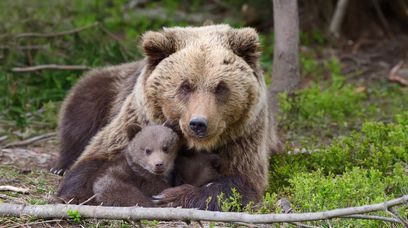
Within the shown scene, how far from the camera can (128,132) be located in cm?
650

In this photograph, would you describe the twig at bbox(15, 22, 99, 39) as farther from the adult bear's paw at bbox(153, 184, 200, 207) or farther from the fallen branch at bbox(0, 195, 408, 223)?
the fallen branch at bbox(0, 195, 408, 223)

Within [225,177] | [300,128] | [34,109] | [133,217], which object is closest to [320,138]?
[300,128]

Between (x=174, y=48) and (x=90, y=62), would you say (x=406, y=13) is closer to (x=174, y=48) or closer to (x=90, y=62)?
(x=90, y=62)

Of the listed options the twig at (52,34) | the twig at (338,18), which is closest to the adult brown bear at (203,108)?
the twig at (52,34)

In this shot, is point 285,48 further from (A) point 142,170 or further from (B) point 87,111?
(A) point 142,170

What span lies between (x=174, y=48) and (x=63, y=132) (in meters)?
2.03

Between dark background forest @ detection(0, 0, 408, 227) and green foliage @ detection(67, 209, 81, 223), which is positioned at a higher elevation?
green foliage @ detection(67, 209, 81, 223)

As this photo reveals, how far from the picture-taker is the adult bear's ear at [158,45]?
21.0ft

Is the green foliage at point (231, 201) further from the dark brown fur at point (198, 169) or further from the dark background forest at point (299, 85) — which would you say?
the dark brown fur at point (198, 169)

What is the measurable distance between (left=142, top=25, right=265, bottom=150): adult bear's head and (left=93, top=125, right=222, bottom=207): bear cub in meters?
0.15

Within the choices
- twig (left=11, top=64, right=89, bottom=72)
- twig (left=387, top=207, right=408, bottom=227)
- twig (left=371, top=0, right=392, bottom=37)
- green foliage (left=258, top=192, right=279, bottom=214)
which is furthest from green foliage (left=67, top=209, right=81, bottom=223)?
twig (left=371, top=0, right=392, bottom=37)

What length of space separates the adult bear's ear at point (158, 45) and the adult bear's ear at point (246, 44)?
507 millimetres

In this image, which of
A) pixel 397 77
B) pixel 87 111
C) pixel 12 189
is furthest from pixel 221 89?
pixel 397 77

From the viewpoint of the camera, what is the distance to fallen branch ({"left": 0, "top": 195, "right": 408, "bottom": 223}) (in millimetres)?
4812
